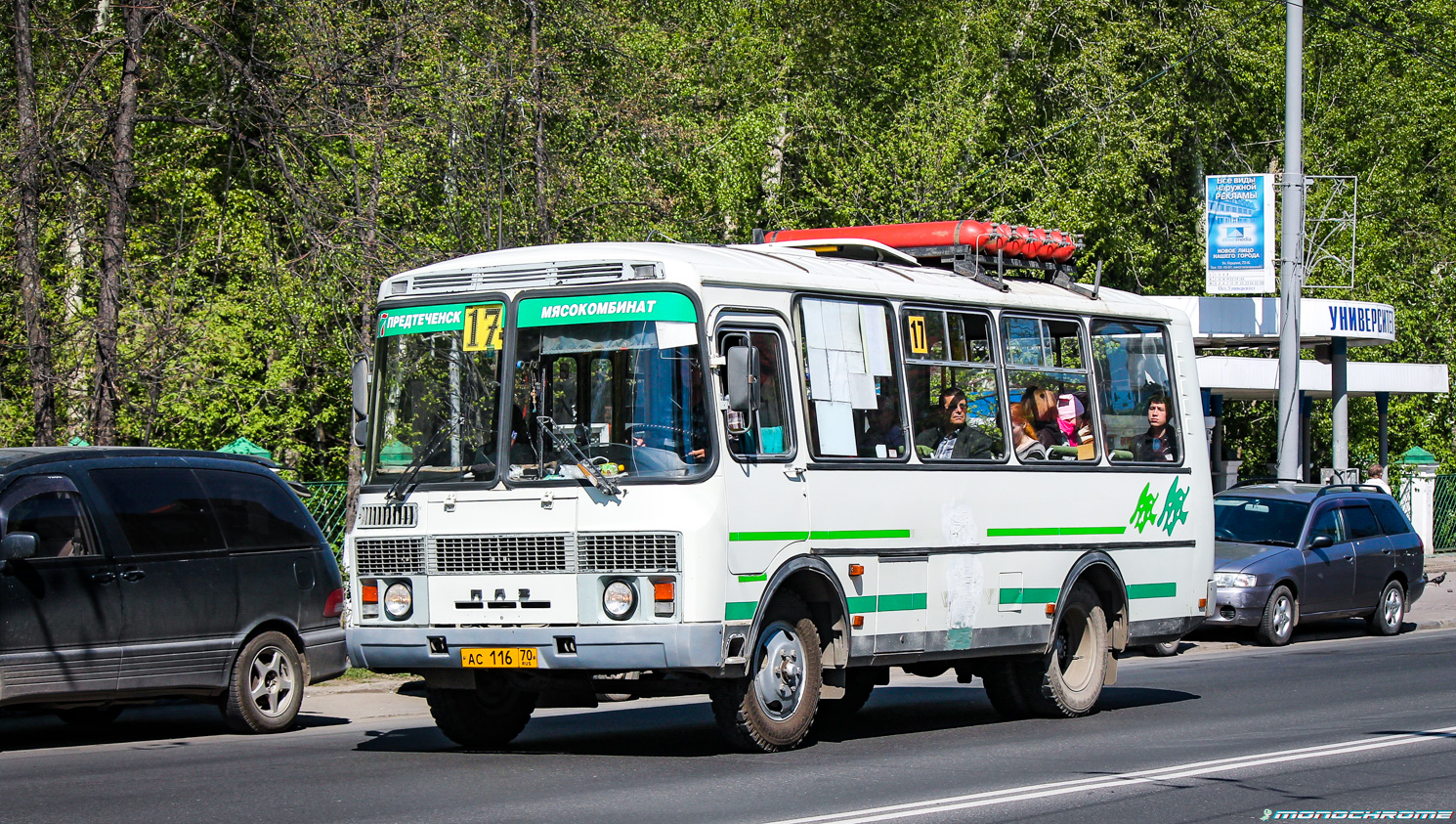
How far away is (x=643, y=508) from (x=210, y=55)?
15617 millimetres

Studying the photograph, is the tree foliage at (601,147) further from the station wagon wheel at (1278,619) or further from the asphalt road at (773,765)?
the station wagon wheel at (1278,619)

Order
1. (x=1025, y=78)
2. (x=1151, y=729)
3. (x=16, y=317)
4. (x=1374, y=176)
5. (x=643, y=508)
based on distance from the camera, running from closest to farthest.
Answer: (x=643, y=508)
(x=1151, y=729)
(x=16, y=317)
(x=1025, y=78)
(x=1374, y=176)

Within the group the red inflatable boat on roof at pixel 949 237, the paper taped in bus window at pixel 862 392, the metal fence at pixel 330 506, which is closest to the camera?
the paper taped in bus window at pixel 862 392

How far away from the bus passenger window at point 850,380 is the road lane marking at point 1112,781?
253 centimetres

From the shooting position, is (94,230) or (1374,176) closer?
(94,230)

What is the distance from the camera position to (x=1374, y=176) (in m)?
41.9

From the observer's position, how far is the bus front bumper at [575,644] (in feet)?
30.6

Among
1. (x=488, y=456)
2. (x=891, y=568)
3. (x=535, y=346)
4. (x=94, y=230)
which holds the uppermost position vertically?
(x=94, y=230)

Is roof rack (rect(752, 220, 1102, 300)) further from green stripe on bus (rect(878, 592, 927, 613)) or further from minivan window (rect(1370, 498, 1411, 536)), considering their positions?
minivan window (rect(1370, 498, 1411, 536))

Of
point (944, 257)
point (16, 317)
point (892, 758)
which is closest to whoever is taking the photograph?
point (892, 758)

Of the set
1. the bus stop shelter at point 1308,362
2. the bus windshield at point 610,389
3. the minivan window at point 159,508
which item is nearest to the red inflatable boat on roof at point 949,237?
the bus windshield at point 610,389

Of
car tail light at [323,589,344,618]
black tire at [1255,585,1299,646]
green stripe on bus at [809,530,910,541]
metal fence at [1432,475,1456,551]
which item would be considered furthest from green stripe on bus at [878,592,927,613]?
metal fence at [1432,475,1456,551]

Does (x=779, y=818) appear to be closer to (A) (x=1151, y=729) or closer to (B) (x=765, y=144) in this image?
(A) (x=1151, y=729)

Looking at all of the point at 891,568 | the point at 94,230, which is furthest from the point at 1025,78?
the point at 891,568
